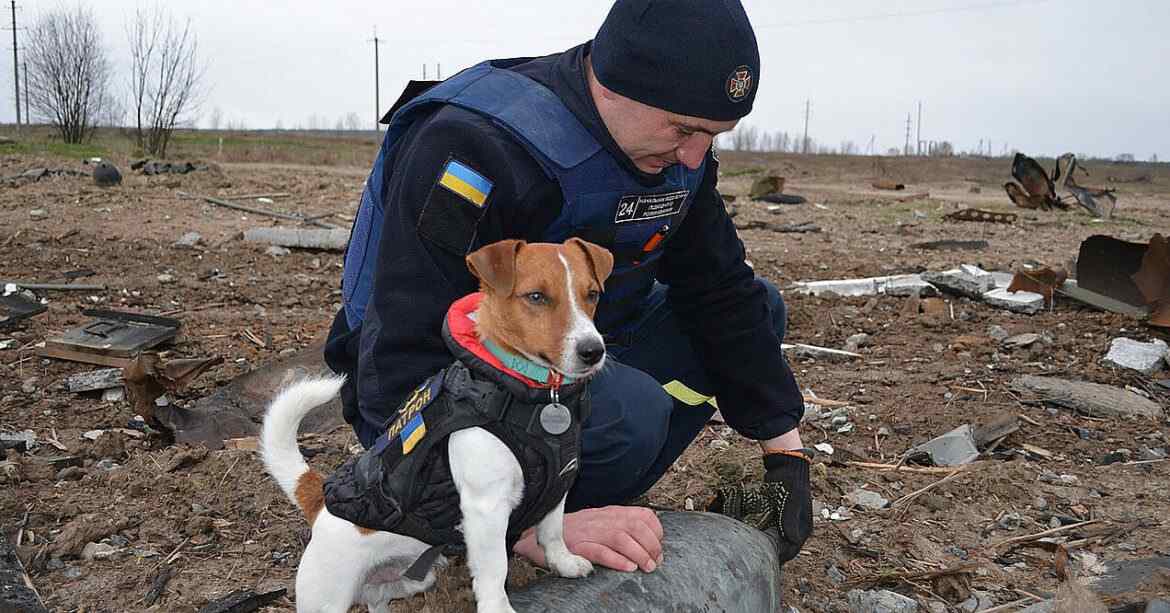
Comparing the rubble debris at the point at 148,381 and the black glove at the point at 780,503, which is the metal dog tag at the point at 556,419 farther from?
the rubble debris at the point at 148,381

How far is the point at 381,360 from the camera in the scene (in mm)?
2570

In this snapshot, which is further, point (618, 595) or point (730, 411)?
point (730, 411)

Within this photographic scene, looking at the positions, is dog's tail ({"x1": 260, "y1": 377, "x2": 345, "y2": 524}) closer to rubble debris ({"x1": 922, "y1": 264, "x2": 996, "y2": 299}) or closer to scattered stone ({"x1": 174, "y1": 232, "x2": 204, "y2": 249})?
rubble debris ({"x1": 922, "y1": 264, "x2": 996, "y2": 299})

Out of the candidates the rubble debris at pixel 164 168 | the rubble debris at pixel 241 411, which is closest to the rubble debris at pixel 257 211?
the rubble debris at pixel 164 168

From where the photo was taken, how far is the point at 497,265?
230cm

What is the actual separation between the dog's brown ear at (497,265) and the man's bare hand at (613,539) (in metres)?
0.76

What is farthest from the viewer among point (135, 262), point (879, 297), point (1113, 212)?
point (1113, 212)

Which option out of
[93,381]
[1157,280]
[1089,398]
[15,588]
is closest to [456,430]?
[15,588]

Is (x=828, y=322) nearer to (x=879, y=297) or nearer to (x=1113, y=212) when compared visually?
(x=879, y=297)

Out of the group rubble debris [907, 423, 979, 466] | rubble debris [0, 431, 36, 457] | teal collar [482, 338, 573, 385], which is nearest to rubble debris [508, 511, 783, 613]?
teal collar [482, 338, 573, 385]

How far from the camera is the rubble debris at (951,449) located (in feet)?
14.6

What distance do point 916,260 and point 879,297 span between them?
255cm

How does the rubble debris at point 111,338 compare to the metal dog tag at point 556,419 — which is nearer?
the metal dog tag at point 556,419

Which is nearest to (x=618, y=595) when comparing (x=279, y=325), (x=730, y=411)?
(x=730, y=411)
